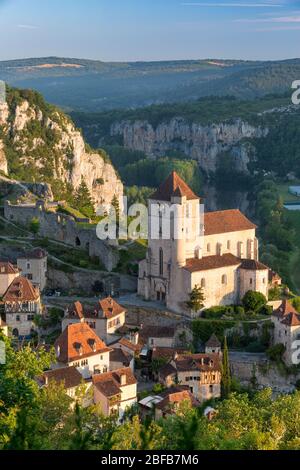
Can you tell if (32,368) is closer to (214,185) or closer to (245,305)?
(245,305)

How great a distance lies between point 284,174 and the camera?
403 ft

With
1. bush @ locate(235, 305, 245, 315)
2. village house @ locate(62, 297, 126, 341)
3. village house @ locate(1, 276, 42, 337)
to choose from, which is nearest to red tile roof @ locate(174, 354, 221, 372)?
bush @ locate(235, 305, 245, 315)

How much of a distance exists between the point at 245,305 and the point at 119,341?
688 centimetres

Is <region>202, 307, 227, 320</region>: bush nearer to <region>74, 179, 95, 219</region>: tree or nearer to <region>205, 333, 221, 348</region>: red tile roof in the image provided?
<region>205, 333, 221, 348</region>: red tile roof

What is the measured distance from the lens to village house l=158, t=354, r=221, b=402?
131ft

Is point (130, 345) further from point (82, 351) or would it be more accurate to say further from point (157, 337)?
point (82, 351)

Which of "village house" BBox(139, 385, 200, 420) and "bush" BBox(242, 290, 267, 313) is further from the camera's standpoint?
"bush" BBox(242, 290, 267, 313)

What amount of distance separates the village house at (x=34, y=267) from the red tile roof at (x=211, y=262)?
816cm

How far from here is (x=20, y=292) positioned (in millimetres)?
44969

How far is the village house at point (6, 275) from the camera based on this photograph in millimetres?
46031

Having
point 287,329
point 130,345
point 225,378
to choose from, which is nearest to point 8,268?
point 130,345

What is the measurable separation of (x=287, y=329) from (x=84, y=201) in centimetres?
3285

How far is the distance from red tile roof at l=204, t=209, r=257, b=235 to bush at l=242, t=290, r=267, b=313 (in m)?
3.81

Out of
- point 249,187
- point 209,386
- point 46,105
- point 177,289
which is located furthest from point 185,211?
point 249,187
